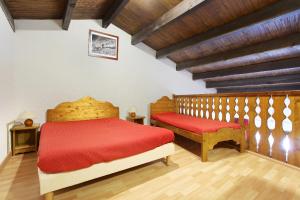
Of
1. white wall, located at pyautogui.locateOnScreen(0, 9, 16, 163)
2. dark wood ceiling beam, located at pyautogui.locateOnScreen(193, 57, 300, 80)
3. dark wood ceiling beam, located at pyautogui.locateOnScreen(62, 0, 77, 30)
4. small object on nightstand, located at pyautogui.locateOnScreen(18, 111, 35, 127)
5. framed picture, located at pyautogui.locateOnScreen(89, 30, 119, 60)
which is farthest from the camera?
framed picture, located at pyautogui.locateOnScreen(89, 30, 119, 60)

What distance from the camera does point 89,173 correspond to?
1781mm

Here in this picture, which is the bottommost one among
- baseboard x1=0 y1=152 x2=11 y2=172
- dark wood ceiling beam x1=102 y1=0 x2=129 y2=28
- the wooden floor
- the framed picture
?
the wooden floor

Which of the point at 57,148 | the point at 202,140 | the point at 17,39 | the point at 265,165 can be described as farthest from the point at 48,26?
the point at 265,165

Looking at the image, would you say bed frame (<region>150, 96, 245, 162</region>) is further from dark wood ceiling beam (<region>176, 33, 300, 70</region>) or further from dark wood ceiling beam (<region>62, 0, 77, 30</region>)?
dark wood ceiling beam (<region>62, 0, 77, 30</region>)

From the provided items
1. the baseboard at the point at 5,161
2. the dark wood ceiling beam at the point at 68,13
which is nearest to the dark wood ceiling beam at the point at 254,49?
the dark wood ceiling beam at the point at 68,13

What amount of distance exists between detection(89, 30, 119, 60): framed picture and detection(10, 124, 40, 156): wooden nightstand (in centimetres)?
207

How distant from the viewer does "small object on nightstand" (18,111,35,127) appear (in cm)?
304

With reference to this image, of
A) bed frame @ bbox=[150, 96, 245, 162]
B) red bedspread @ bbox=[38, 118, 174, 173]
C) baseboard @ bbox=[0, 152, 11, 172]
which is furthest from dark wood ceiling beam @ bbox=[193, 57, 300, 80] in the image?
→ baseboard @ bbox=[0, 152, 11, 172]

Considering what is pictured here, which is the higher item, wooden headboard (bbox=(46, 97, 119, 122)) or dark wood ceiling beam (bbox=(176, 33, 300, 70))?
dark wood ceiling beam (bbox=(176, 33, 300, 70))

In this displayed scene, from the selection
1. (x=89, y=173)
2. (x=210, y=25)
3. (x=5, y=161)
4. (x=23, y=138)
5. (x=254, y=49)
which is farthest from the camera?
(x=254, y=49)

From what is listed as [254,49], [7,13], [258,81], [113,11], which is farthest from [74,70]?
[258,81]

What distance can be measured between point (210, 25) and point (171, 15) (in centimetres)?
89

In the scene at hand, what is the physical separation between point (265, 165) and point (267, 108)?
0.91 metres

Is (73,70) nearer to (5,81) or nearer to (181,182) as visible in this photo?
(5,81)
